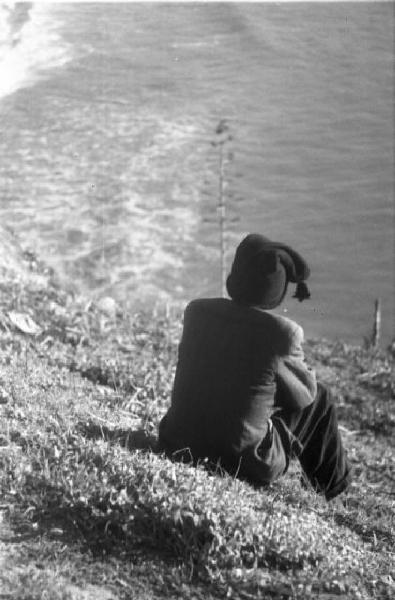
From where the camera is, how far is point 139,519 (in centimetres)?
482

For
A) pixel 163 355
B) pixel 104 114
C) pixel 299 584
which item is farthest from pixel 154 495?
pixel 104 114

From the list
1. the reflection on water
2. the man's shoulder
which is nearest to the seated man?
the man's shoulder

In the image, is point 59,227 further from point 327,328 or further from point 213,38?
point 213,38

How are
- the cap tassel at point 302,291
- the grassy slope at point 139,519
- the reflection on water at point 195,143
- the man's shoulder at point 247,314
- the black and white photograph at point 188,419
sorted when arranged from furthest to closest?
the reflection on water at point 195,143, the cap tassel at point 302,291, the man's shoulder at point 247,314, the black and white photograph at point 188,419, the grassy slope at point 139,519

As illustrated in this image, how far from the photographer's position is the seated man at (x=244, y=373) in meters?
5.34

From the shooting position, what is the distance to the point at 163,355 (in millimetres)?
9742

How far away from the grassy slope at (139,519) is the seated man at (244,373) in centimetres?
21

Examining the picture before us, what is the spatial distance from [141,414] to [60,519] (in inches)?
85.8

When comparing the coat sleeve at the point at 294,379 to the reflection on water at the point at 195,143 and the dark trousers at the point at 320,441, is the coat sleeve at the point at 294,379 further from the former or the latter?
the reflection on water at the point at 195,143

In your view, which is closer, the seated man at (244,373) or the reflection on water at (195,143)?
the seated man at (244,373)

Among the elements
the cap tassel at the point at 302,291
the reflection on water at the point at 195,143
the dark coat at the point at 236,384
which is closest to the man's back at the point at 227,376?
the dark coat at the point at 236,384

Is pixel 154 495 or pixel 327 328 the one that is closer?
pixel 154 495

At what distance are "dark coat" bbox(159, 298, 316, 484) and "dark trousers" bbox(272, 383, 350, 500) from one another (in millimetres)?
160

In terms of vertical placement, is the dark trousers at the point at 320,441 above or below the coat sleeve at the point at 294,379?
below
